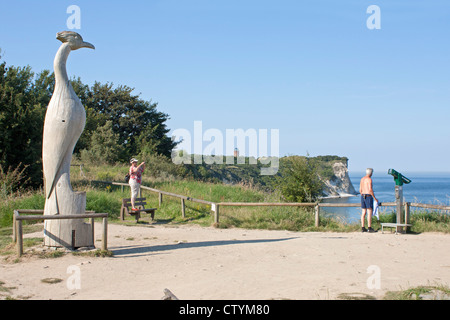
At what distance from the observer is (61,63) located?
885 centimetres

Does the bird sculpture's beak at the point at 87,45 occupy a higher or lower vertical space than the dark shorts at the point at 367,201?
higher

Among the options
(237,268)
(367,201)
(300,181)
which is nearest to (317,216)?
(367,201)

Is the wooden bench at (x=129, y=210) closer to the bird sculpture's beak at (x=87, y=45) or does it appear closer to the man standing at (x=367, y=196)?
the bird sculpture's beak at (x=87, y=45)

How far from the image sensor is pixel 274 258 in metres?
8.64

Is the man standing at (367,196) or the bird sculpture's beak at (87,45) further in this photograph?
the man standing at (367,196)

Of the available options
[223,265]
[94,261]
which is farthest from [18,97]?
[223,265]

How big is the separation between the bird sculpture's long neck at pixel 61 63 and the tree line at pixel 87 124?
8282mm

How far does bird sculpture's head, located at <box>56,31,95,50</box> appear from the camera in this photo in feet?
29.5

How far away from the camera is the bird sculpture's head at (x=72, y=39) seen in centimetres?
898

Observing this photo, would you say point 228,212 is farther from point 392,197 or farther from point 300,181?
point 392,197

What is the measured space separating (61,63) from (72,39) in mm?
Result: 591

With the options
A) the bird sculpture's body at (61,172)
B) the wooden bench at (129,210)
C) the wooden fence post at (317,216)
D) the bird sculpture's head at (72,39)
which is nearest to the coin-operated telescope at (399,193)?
the wooden fence post at (317,216)

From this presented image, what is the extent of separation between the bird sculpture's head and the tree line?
8.40 m

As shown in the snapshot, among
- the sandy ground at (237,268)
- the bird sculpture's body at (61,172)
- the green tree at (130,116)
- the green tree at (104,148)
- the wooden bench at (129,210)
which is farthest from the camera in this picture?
the green tree at (130,116)
